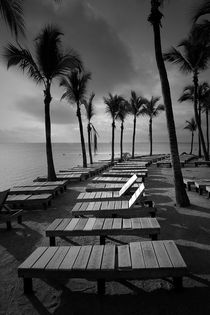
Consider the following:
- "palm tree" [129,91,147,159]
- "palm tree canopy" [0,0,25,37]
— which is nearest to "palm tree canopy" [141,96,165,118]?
"palm tree" [129,91,147,159]

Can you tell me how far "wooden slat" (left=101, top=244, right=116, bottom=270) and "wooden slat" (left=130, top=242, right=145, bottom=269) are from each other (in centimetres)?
31

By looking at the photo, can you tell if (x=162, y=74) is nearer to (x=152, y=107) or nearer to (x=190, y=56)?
(x=190, y=56)

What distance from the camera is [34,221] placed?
6.90m

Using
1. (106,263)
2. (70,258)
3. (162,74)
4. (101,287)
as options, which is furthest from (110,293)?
(162,74)

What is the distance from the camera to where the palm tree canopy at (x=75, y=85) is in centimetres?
1763

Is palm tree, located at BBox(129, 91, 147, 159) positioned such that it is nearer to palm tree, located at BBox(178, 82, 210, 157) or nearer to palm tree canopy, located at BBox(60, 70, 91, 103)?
palm tree, located at BBox(178, 82, 210, 157)

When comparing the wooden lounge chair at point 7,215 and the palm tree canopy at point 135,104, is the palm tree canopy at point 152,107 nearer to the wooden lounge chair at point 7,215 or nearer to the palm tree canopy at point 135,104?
the palm tree canopy at point 135,104

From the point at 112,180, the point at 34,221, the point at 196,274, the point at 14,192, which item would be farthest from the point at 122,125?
the point at 196,274

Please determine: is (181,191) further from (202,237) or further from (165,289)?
(165,289)

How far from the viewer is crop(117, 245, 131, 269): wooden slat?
3231 millimetres

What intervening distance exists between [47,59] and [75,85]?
635 cm

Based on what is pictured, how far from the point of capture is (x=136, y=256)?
11.5 ft

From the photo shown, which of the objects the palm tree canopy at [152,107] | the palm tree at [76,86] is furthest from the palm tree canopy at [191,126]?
the palm tree at [76,86]

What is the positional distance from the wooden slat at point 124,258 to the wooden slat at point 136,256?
0.07 metres
